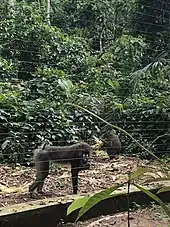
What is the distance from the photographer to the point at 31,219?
6.91 feet

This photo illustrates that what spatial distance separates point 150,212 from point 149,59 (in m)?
1.96

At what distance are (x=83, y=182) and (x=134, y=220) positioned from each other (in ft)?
2.01

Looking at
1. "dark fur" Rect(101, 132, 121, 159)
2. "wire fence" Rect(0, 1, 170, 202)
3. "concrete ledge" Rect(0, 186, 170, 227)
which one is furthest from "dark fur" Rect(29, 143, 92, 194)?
"dark fur" Rect(101, 132, 121, 159)

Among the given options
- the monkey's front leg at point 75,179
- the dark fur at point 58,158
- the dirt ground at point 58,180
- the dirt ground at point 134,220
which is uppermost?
the dark fur at point 58,158

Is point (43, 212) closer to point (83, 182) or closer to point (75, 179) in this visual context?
point (75, 179)

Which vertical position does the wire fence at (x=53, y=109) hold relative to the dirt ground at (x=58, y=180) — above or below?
above

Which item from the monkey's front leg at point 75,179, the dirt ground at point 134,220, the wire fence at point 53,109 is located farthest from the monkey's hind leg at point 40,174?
the wire fence at point 53,109

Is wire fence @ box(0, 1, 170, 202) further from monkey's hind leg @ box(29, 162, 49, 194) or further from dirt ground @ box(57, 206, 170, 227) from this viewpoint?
dirt ground @ box(57, 206, 170, 227)

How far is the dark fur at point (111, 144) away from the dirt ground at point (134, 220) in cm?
132

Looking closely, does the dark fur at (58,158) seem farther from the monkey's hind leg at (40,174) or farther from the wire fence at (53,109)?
the wire fence at (53,109)

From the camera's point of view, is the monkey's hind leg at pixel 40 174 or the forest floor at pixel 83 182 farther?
the monkey's hind leg at pixel 40 174

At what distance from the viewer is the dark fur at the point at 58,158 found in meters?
2.41

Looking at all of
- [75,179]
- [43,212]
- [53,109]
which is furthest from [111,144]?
[43,212]

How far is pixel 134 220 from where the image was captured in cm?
227
